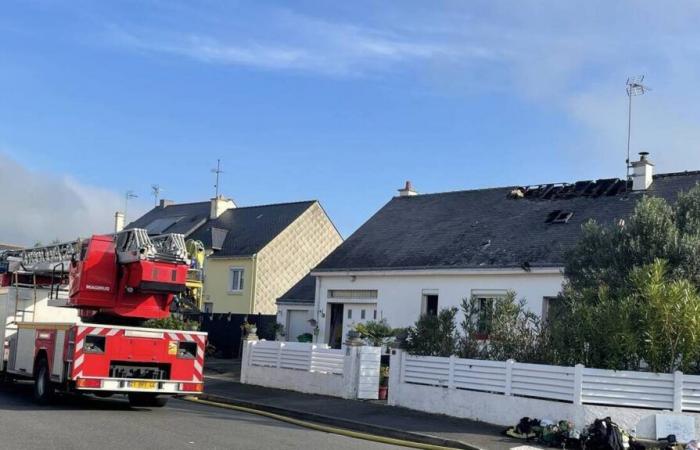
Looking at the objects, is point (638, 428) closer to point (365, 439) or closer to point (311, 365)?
point (365, 439)

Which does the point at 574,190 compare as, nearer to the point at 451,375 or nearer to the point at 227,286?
the point at 451,375

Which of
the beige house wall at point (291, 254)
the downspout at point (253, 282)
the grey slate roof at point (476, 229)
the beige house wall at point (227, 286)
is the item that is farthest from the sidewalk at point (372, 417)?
the beige house wall at point (291, 254)

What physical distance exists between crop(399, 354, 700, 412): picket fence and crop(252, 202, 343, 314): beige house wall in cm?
2355

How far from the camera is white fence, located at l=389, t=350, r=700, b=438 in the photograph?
1411 cm

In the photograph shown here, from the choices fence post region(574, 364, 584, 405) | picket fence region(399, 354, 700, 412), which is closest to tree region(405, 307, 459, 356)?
picket fence region(399, 354, 700, 412)

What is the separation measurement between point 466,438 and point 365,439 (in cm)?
169

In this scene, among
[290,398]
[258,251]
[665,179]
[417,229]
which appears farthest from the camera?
[258,251]

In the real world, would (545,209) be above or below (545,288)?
above

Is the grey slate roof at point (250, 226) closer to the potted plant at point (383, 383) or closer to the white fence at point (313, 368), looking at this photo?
the white fence at point (313, 368)

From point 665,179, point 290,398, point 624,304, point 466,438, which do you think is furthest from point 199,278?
point 665,179

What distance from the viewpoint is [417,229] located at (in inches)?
1118

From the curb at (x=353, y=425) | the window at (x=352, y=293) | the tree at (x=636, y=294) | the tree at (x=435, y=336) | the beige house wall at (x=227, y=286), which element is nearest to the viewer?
the curb at (x=353, y=425)

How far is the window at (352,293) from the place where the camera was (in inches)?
1081

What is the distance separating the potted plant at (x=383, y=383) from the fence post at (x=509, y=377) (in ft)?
12.5
